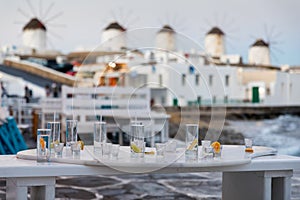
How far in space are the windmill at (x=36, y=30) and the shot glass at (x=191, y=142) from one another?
28.7 meters

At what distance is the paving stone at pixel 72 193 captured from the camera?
9.65ft

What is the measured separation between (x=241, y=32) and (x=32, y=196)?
101ft

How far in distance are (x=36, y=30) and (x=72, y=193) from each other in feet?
102

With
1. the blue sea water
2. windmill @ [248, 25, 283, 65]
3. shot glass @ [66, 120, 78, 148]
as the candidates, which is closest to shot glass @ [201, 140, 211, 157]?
shot glass @ [66, 120, 78, 148]

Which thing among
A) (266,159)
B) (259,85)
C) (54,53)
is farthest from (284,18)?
(266,159)

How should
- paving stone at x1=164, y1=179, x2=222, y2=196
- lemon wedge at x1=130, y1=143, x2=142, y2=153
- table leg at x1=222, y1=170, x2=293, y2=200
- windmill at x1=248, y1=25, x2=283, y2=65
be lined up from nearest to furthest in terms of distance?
1. lemon wedge at x1=130, y1=143, x2=142, y2=153
2. table leg at x1=222, y1=170, x2=293, y2=200
3. paving stone at x1=164, y1=179, x2=222, y2=196
4. windmill at x1=248, y1=25, x2=283, y2=65

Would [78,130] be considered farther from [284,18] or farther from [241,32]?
[241,32]

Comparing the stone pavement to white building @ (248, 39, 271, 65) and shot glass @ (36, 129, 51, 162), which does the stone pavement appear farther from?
white building @ (248, 39, 271, 65)

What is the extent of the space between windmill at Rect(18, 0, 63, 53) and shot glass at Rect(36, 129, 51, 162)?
93.9 ft

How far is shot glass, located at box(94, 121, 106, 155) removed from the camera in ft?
6.08

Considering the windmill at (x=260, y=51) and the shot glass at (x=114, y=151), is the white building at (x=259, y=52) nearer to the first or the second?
the windmill at (x=260, y=51)

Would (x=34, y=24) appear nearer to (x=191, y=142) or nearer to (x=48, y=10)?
(x=48, y=10)

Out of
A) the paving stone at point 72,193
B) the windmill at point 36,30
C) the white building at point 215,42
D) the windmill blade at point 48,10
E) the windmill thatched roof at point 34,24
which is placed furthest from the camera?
the white building at point 215,42

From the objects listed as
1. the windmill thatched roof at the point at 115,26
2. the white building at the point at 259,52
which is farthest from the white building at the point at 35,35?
the white building at the point at 259,52
